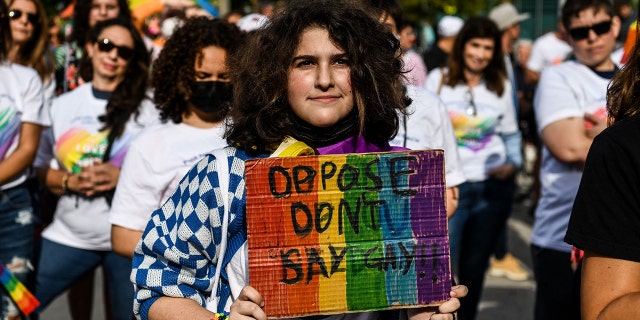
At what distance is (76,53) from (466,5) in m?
24.0

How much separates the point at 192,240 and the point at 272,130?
36cm

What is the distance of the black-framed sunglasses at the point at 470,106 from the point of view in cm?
629

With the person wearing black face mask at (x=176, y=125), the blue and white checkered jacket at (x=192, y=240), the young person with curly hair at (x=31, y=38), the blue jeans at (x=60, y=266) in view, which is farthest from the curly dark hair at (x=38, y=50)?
the blue and white checkered jacket at (x=192, y=240)

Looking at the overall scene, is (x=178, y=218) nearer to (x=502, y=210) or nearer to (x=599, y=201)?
(x=599, y=201)

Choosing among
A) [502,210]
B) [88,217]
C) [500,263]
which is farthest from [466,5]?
[88,217]

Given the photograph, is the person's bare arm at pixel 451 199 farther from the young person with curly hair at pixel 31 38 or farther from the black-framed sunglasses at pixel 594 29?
the young person with curly hair at pixel 31 38

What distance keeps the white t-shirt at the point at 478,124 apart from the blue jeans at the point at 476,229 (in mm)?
114

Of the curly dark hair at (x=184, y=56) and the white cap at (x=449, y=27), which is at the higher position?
the white cap at (x=449, y=27)

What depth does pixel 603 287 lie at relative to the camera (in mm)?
2207

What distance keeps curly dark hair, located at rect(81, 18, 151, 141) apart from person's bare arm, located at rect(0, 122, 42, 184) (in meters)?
0.34

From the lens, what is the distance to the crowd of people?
8.29 ft

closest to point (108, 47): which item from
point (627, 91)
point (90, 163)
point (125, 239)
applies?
point (90, 163)

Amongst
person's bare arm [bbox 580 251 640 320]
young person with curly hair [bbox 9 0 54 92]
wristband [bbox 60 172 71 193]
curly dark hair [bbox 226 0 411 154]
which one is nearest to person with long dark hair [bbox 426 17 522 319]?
wristband [bbox 60 172 71 193]

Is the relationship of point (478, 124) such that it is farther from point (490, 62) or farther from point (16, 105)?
point (16, 105)
